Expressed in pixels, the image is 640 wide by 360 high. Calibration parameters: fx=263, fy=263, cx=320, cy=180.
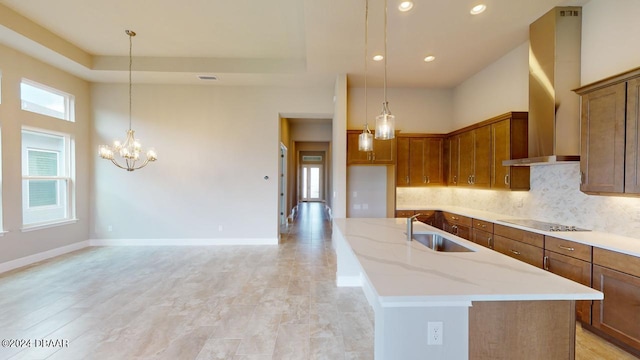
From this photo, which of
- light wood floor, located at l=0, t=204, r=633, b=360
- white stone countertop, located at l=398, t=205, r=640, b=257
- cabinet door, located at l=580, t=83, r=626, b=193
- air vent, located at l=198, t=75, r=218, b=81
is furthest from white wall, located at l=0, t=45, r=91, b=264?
cabinet door, located at l=580, t=83, r=626, b=193

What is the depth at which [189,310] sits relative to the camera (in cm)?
285

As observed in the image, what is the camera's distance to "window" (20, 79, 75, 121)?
14.1ft

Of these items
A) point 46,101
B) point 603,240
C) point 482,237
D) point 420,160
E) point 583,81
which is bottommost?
point 482,237

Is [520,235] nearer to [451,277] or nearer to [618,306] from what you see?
[618,306]

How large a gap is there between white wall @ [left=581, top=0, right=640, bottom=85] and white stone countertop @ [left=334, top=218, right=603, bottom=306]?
2.42m

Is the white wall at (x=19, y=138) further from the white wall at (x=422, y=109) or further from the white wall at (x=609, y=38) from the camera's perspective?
the white wall at (x=609, y=38)

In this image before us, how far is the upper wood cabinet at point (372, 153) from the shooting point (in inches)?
197

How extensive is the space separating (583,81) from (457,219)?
234 centimetres

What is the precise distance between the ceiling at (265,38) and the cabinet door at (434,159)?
1207mm

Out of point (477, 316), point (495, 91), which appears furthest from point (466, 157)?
point (477, 316)

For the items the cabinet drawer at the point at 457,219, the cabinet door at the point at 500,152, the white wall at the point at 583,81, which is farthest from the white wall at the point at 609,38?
the cabinet drawer at the point at 457,219

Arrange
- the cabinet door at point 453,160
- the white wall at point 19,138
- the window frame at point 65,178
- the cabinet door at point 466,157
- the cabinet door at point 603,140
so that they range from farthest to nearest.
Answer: the cabinet door at point 453,160
the window frame at point 65,178
the cabinet door at point 466,157
the white wall at point 19,138
the cabinet door at point 603,140

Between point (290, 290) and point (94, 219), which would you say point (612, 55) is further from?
point (94, 219)

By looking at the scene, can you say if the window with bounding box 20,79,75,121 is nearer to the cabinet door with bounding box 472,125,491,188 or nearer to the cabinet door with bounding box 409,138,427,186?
the cabinet door with bounding box 409,138,427,186
